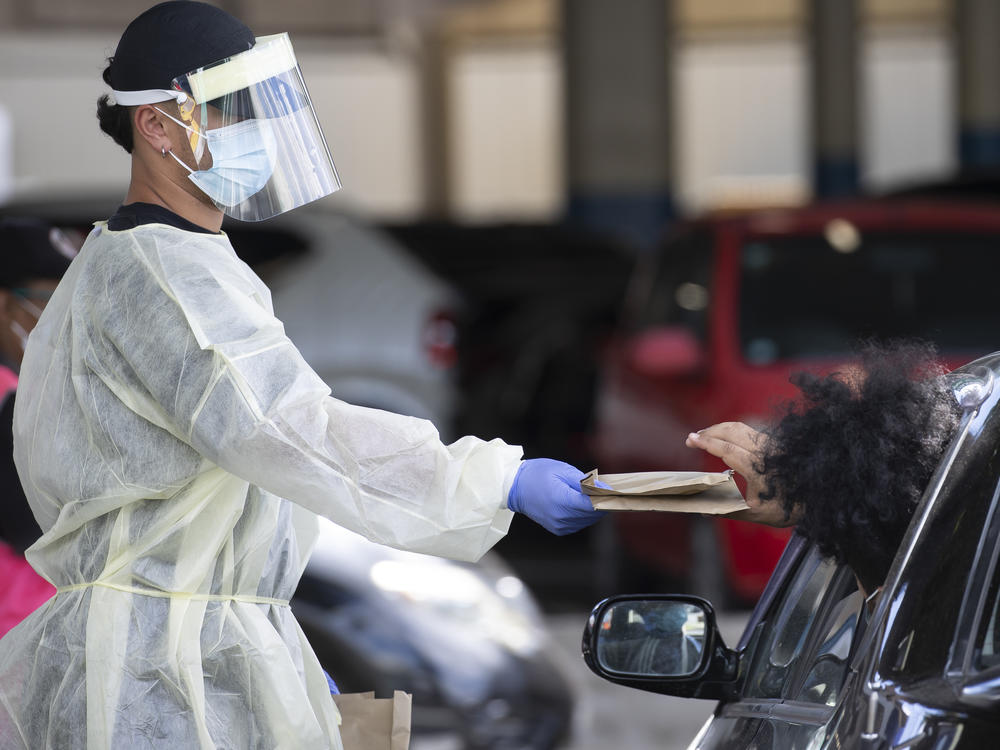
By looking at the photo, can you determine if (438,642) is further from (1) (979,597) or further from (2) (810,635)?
(1) (979,597)

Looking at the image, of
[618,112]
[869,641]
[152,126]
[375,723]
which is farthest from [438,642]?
[618,112]

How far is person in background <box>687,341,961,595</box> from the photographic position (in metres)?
1.93

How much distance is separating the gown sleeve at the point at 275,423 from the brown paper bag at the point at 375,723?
1.39ft

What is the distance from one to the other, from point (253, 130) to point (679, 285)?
481 centimetres

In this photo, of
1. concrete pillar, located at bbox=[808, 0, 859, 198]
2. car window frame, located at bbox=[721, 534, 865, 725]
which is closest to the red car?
car window frame, located at bbox=[721, 534, 865, 725]

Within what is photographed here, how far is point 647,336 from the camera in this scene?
6641mm

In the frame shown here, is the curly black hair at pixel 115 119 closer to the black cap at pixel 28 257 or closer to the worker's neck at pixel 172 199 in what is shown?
the worker's neck at pixel 172 199

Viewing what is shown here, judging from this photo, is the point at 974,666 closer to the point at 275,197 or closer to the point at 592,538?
the point at 275,197

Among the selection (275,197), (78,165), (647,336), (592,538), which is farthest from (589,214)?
(275,197)

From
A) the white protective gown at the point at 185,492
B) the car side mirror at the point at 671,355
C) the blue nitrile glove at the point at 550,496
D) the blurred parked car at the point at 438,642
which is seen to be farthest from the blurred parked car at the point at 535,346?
the blue nitrile glove at the point at 550,496

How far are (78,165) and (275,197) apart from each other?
22.2 m

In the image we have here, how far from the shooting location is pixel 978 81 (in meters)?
20.8

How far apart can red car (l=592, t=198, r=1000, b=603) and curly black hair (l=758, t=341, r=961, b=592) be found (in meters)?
3.71

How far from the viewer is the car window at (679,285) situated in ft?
22.0
